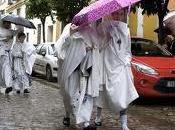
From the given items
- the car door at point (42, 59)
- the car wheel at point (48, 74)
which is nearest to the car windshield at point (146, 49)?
the car wheel at point (48, 74)

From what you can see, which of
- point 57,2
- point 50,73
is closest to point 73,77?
point 50,73

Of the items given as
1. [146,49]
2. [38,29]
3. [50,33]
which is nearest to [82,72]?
[146,49]

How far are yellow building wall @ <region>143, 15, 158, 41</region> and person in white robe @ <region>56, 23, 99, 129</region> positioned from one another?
16.9 m

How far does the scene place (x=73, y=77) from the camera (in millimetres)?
9070

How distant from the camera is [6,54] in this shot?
14953mm

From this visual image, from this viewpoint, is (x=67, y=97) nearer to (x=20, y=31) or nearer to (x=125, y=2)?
(x=125, y=2)

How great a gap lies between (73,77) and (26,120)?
1.64 meters

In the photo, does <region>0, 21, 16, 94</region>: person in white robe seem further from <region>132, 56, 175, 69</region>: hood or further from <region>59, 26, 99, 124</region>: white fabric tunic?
<region>59, 26, 99, 124</region>: white fabric tunic

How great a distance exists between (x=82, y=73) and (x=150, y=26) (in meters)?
17.6

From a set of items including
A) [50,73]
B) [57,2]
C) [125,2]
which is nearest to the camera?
[125,2]

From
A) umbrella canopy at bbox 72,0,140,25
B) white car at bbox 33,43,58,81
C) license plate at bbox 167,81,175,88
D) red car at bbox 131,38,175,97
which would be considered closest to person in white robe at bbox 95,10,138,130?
umbrella canopy at bbox 72,0,140,25

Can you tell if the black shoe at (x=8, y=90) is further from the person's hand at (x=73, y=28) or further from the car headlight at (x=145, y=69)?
the person's hand at (x=73, y=28)

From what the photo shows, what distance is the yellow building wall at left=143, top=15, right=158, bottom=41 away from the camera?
25.8 metres

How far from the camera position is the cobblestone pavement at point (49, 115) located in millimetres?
9820
